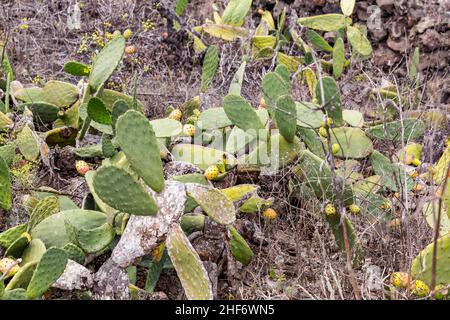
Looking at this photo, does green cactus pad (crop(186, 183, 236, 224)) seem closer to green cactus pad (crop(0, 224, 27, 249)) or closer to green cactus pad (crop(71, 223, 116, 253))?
green cactus pad (crop(71, 223, 116, 253))

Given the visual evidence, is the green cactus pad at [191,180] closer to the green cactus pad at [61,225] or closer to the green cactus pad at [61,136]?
the green cactus pad at [61,225]

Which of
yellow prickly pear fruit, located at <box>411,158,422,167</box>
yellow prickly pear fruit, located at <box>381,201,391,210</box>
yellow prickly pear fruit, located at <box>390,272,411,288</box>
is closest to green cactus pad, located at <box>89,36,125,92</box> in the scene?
yellow prickly pear fruit, located at <box>381,201,391,210</box>

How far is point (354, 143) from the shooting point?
281 cm

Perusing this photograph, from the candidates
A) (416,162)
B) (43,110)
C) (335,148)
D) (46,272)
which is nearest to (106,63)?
(43,110)

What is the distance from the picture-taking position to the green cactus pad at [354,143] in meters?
2.78

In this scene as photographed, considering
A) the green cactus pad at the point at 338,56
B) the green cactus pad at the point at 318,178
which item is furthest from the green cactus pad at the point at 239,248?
the green cactus pad at the point at 338,56

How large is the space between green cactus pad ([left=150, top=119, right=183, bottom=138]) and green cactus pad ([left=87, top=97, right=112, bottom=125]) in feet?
0.73

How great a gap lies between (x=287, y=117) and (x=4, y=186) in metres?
1.19

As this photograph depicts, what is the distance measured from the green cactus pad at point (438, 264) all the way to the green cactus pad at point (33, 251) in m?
1.33

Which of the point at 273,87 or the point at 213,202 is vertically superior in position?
the point at 273,87

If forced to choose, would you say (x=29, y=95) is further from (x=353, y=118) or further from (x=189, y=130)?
(x=353, y=118)

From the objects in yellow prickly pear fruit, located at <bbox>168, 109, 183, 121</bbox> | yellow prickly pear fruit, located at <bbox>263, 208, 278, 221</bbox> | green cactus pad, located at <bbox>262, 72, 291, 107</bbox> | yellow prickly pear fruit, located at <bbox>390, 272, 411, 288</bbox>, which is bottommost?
yellow prickly pear fruit, located at <bbox>263, 208, 278, 221</bbox>

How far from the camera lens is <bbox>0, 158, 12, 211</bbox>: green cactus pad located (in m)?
2.28
